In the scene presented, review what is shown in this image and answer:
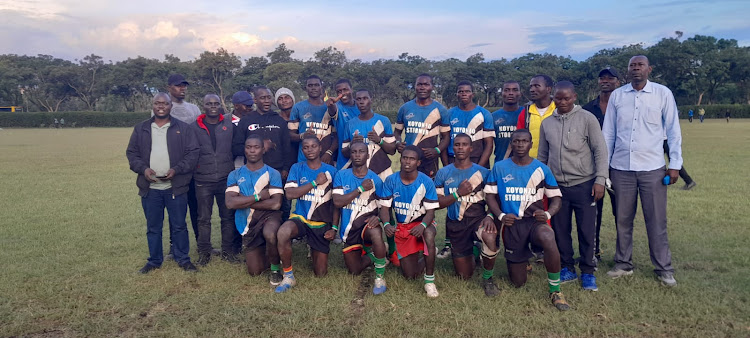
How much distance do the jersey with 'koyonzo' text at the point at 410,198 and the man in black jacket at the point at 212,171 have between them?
2.14 metres

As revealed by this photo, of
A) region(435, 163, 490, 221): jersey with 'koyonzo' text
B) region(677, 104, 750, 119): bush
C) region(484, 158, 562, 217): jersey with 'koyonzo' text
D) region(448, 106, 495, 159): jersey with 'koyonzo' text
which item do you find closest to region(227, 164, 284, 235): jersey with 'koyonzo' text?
region(435, 163, 490, 221): jersey with 'koyonzo' text

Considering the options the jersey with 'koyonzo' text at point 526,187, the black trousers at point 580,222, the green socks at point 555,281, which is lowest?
the green socks at point 555,281

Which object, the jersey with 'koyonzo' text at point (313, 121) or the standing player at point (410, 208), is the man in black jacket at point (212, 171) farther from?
the standing player at point (410, 208)

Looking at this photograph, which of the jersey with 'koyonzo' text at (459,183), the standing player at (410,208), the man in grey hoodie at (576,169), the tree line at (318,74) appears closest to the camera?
the man in grey hoodie at (576,169)

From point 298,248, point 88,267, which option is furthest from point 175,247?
point 298,248

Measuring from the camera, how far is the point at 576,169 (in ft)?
16.8

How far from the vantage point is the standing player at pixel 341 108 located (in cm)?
657

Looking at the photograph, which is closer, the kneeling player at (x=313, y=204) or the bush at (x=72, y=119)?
the kneeling player at (x=313, y=204)

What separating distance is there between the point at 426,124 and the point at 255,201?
2368 mm

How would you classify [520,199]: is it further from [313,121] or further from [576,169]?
[313,121]

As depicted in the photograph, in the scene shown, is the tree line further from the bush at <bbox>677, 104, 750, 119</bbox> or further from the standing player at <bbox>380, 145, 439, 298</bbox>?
the standing player at <bbox>380, 145, 439, 298</bbox>

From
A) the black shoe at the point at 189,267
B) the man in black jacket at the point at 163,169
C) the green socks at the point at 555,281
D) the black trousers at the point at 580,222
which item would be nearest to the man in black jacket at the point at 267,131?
the man in black jacket at the point at 163,169

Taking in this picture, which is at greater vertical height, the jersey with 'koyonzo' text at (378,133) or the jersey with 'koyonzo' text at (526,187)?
the jersey with 'koyonzo' text at (378,133)

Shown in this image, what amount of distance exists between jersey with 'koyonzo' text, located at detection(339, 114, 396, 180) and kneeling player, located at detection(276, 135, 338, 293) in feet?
2.19
